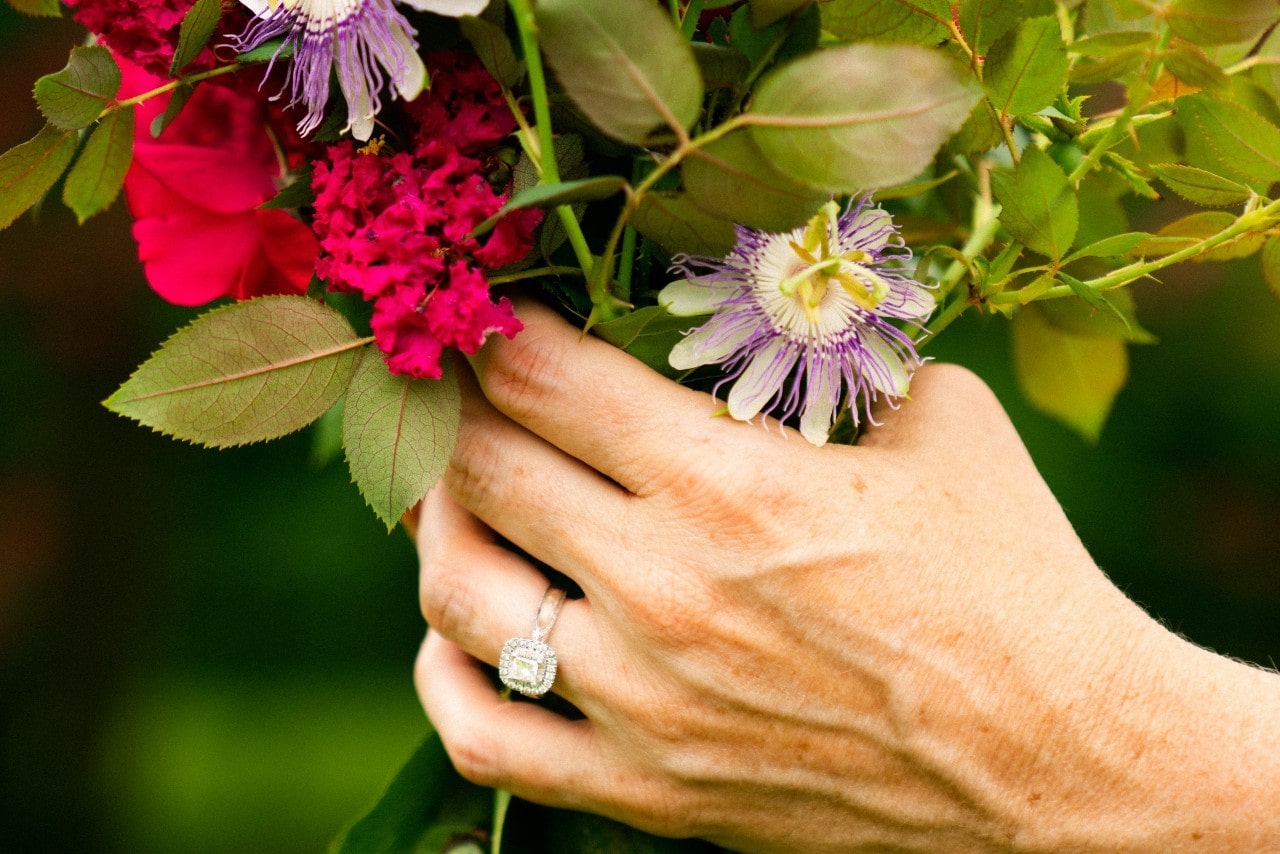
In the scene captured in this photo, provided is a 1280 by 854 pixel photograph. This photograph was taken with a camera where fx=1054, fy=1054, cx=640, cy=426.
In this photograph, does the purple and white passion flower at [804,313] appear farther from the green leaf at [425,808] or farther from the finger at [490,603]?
the green leaf at [425,808]

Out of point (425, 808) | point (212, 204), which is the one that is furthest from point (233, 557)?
point (212, 204)

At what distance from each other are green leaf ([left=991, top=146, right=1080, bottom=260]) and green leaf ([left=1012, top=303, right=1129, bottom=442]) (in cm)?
18

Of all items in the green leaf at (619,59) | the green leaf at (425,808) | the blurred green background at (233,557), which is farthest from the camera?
the blurred green background at (233,557)

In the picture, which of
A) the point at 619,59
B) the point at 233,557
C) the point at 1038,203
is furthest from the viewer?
the point at 233,557

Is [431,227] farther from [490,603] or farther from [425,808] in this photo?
[425,808]

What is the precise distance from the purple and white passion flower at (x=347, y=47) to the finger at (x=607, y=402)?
0.38 ft

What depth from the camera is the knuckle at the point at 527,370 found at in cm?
47

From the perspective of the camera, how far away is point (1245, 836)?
486mm

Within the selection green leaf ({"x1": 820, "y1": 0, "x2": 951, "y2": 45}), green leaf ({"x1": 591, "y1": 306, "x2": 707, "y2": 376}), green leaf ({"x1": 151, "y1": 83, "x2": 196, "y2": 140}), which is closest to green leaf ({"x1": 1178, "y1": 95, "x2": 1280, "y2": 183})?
green leaf ({"x1": 820, "y1": 0, "x2": 951, "y2": 45})

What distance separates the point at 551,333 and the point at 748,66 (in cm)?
14

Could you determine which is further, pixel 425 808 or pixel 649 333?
pixel 425 808

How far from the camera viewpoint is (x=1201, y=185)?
18.1 inches

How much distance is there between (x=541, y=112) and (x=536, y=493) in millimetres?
189

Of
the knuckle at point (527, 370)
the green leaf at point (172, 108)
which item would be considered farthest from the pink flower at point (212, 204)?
the knuckle at point (527, 370)
